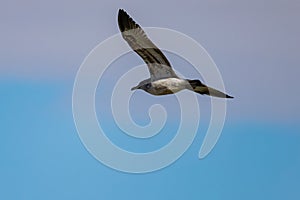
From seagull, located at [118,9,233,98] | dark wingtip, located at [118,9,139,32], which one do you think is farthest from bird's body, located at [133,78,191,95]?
dark wingtip, located at [118,9,139,32]

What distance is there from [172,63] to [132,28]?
17cm

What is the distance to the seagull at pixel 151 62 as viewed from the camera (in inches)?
208

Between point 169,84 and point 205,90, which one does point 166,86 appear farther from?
point 205,90

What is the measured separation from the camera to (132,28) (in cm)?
528

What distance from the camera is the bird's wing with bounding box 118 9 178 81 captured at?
5.28m

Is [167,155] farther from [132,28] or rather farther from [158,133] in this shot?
[132,28]

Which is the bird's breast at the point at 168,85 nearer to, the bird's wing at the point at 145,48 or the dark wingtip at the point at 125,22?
the bird's wing at the point at 145,48

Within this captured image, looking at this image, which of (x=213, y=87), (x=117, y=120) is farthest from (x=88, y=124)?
(x=213, y=87)

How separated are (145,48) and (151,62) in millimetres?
50

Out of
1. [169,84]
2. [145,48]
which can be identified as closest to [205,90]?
[169,84]

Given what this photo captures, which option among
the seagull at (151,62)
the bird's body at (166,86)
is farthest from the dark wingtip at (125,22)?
the bird's body at (166,86)

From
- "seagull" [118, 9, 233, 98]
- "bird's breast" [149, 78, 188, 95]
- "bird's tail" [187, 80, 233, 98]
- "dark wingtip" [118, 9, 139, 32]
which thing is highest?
"dark wingtip" [118, 9, 139, 32]

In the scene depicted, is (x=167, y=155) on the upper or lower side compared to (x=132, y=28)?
lower

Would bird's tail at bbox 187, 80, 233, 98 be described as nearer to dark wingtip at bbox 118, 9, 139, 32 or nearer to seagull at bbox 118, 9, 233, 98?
seagull at bbox 118, 9, 233, 98
